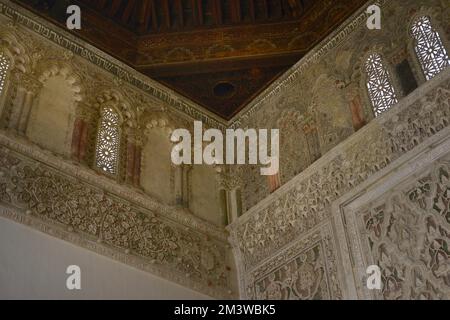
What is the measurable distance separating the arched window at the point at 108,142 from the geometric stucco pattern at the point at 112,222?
0.46 metres

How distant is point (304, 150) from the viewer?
28.1 ft

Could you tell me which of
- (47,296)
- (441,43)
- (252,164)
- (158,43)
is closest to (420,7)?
(441,43)

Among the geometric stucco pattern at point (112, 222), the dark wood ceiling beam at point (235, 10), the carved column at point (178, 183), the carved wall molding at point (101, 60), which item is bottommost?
the geometric stucco pattern at point (112, 222)

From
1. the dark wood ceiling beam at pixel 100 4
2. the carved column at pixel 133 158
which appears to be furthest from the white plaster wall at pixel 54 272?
the dark wood ceiling beam at pixel 100 4

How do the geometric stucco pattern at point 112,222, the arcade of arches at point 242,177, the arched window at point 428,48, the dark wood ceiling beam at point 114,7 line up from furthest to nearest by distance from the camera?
the dark wood ceiling beam at point 114,7, the arched window at point 428,48, the geometric stucco pattern at point 112,222, the arcade of arches at point 242,177

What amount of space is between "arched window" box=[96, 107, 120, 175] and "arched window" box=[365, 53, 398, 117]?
3.21 metres

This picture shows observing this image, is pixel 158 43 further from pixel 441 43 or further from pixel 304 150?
pixel 441 43

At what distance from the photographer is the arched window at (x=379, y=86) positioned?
7.86 metres

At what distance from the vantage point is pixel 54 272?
6.79 m

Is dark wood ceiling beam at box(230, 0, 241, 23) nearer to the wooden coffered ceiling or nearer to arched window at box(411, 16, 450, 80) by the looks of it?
the wooden coffered ceiling

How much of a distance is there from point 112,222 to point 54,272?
108cm

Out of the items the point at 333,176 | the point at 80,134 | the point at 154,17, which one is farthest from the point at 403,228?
the point at 154,17

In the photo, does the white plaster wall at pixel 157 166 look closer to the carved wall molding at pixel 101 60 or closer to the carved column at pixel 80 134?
the carved wall molding at pixel 101 60

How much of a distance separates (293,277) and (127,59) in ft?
13.1
